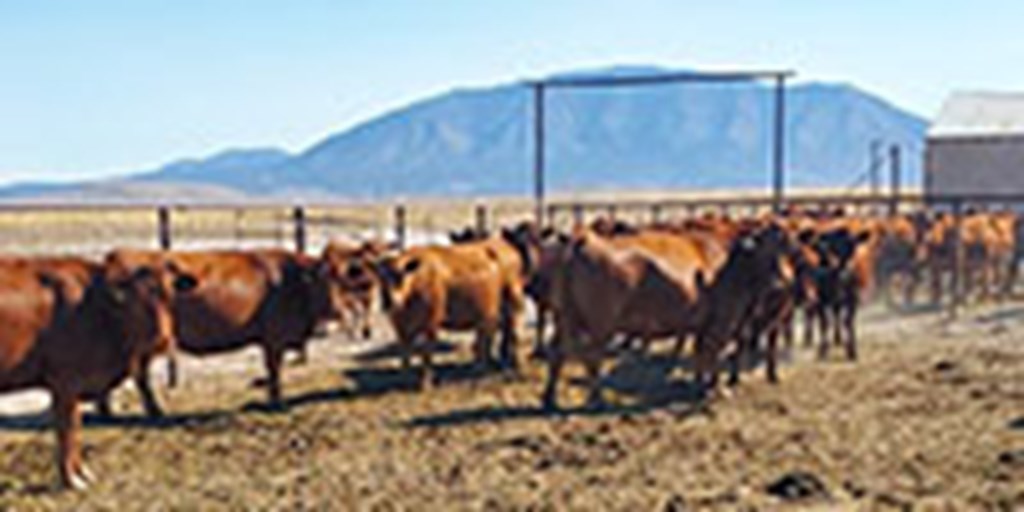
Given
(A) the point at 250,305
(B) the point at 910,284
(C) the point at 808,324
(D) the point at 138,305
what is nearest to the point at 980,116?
(B) the point at 910,284

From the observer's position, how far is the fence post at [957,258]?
19859 mm

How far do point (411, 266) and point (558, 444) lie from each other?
12.3 ft

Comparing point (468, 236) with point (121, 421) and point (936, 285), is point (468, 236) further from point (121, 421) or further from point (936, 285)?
point (936, 285)

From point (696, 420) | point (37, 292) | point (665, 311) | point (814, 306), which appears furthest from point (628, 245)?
point (37, 292)

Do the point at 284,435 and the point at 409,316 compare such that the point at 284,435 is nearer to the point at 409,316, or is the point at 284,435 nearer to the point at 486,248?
the point at 409,316

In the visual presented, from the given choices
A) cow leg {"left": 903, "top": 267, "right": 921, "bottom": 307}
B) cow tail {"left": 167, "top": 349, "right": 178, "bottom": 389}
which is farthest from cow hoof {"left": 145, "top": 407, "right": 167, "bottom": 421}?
cow leg {"left": 903, "top": 267, "right": 921, "bottom": 307}

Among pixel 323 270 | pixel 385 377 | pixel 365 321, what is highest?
pixel 323 270

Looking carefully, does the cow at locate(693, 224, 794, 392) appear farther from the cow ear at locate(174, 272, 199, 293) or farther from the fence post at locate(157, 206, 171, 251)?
the fence post at locate(157, 206, 171, 251)

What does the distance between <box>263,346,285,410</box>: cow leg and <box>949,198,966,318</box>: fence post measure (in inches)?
416

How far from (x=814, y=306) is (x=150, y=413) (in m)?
7.48

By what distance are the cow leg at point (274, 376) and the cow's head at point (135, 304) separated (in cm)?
282

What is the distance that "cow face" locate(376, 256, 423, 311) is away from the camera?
1341cm

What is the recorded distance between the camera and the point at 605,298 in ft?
40.4

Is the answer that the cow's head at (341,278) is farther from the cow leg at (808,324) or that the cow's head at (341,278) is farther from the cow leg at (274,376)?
the cow leg at (808,324)
